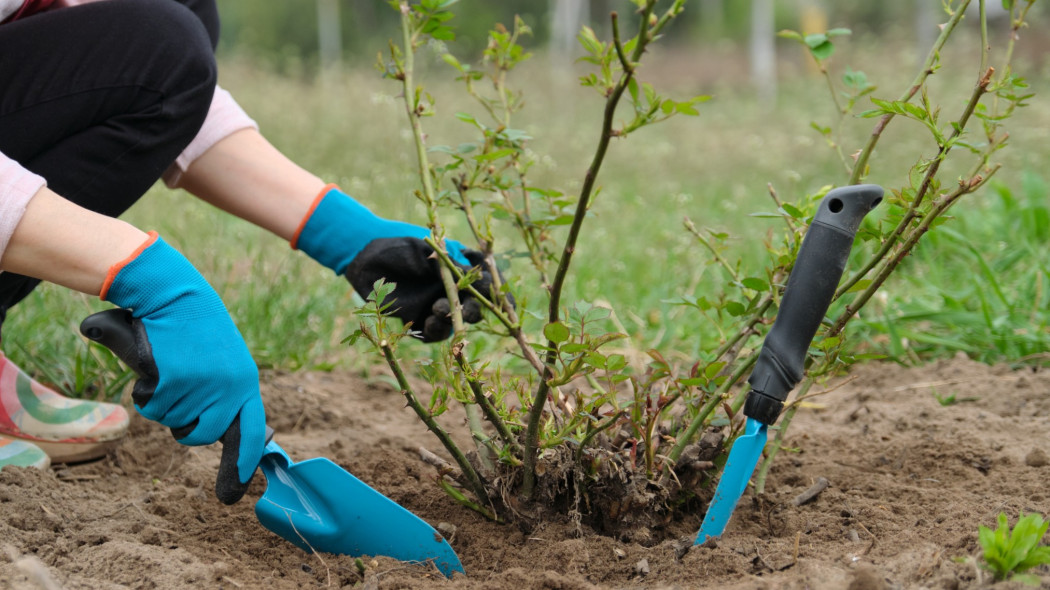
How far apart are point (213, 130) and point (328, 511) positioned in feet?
2.86

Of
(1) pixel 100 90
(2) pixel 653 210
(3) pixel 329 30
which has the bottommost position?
(3) pixel 329 30

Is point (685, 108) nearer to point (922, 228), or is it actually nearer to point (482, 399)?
point (922, 228)

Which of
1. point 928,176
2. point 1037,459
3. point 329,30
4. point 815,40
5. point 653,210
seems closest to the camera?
point 928,176

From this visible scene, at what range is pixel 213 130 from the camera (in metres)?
1.83

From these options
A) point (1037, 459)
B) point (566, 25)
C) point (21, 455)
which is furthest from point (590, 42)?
point (566, 25)

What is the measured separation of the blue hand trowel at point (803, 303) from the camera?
3.62ft

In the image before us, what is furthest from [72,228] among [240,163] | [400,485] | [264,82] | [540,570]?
[264,82]

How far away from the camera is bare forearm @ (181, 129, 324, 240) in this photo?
179cm

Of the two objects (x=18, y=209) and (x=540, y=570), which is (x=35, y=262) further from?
(x=540, y=570)

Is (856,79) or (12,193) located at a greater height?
(856,79)

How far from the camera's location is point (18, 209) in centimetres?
127

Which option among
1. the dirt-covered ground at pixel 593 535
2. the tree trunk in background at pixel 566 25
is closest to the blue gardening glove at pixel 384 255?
the dirt-covered ground at pixel 593 535

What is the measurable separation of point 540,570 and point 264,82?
6479 mm

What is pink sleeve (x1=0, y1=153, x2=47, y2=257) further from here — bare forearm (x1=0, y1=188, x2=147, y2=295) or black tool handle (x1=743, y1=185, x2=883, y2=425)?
black tool handle (x1=743, y1=185, x2=883, y2=425)
